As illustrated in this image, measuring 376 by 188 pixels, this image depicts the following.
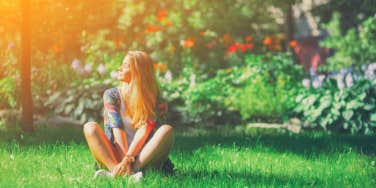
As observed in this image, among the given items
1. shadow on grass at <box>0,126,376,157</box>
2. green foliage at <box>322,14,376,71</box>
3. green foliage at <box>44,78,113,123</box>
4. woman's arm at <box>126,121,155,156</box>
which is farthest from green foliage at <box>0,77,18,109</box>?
green foliage at <box>322,14,376,71</box>

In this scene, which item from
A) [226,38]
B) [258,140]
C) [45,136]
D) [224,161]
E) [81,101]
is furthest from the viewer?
[226,38]

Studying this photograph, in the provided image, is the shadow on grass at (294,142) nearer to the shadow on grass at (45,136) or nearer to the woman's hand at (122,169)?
the shadow on grass at (45,136)

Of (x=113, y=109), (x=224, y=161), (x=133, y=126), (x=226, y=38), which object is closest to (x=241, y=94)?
(x=226, y=38)

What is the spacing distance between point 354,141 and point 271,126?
5.84 ft

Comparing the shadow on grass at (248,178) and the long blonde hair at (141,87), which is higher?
the long blonde hair at (141,87)

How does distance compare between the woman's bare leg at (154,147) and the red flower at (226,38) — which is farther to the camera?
the red flower at (226,38)

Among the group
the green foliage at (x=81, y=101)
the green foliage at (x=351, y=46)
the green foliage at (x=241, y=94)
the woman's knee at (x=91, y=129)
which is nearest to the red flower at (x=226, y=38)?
the green foliage at (x=351, y=46)

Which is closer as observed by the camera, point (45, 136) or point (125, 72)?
point (125, 72)

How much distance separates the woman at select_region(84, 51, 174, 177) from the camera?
495 cm

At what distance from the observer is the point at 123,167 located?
4914 mm

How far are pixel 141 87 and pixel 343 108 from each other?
462 centimetres

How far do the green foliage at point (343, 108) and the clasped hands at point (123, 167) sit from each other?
4.54 meters

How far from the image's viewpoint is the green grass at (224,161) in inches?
197

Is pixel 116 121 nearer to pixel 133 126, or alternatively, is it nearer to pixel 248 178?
pixel 133 126
